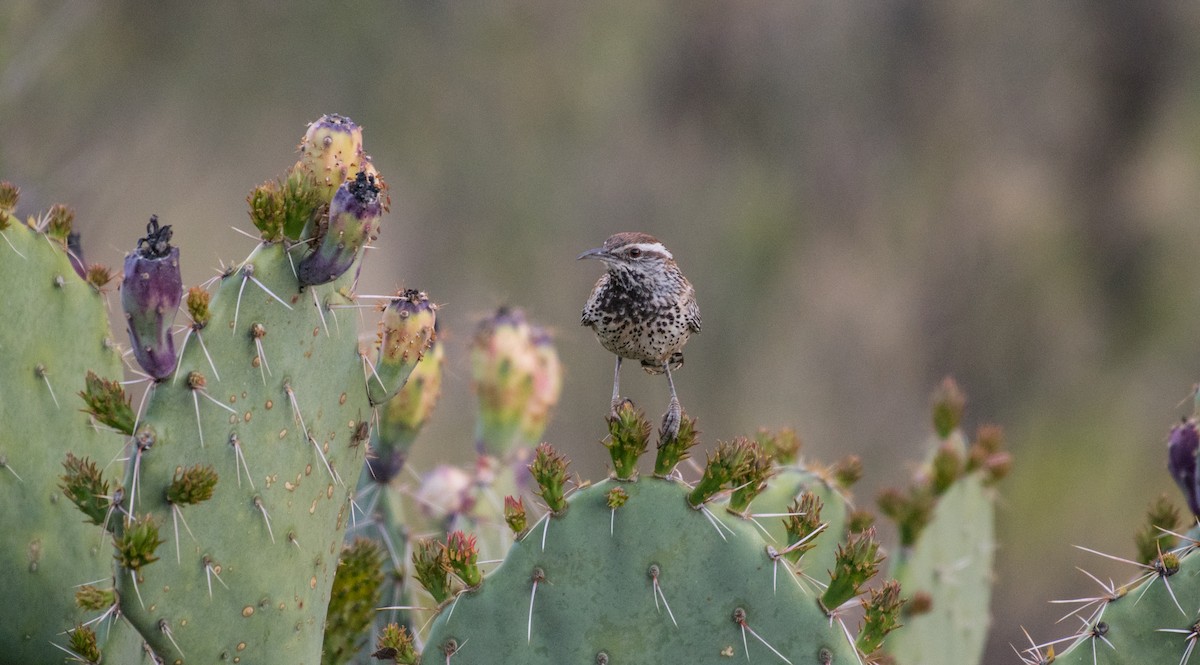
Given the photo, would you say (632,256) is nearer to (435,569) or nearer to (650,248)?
(650,248)

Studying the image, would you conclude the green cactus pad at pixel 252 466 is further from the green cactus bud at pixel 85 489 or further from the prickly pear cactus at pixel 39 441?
the prickly pear cactus at pixel 39 441

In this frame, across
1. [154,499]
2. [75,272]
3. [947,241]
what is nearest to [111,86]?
[947,241]

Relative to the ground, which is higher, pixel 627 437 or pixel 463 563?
pixel 627 437

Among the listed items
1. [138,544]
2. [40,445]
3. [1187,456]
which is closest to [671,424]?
[138,544]

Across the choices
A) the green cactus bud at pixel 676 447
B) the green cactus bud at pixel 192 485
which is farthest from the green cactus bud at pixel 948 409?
the green cactus bud at pixel 192 485

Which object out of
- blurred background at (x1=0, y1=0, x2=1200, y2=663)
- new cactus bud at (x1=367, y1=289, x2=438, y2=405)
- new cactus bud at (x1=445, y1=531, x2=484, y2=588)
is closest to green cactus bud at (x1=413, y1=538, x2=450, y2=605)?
new cactus bud at (x1=445, y1=531, x2=484, y2=588)

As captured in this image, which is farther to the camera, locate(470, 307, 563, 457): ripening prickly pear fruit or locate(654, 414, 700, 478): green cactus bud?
locate(470, 307, 563, 457): ripening prickly pear fruit

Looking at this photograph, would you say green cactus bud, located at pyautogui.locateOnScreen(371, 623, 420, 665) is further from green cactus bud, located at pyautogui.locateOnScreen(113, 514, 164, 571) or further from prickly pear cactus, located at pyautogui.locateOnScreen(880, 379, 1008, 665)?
prickly pear cactus, located at pyautogui.locateOnScreen(880, 379, 1008, 665)
